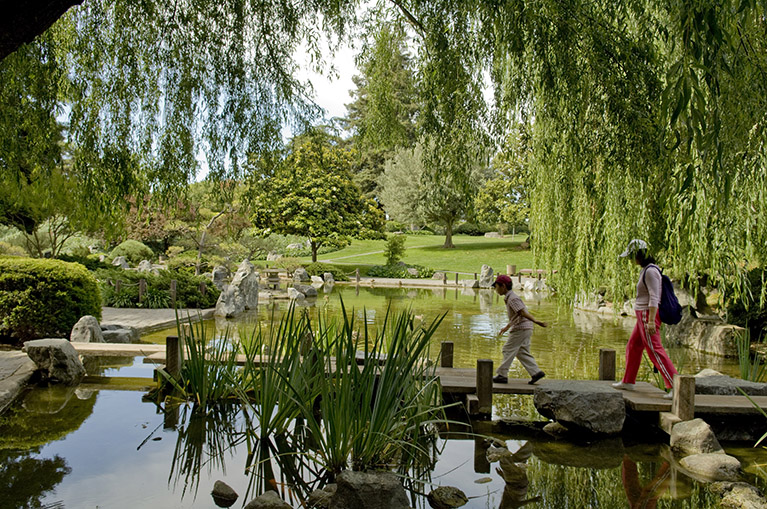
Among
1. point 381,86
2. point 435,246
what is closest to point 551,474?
point 381,86

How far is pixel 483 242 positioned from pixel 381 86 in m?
36.4

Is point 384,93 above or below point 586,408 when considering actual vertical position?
above

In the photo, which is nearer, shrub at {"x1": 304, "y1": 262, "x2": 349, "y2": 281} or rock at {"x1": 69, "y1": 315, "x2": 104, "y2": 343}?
rock at {"x1": 69, "y1": 315, "x2": 104, "y2": 343}

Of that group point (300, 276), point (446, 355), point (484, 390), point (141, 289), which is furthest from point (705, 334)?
point (300, 276)

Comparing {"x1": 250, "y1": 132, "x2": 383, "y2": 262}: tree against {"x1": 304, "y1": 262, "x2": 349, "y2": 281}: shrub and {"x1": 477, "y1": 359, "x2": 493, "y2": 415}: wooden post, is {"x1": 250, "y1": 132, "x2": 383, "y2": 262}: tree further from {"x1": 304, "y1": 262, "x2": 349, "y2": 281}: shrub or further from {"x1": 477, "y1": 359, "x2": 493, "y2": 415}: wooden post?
{"x1": 477, "y1": 359, "x2": 493, "y2": 415}: wooden post

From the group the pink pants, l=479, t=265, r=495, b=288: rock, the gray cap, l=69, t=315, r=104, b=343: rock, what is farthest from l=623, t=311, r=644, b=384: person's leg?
Answer: l=479, t=265, r=495, b=288: rock

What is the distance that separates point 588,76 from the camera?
436 cm

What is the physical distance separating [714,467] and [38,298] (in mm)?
8943

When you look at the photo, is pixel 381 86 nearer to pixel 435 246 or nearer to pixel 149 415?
pixel 149 415

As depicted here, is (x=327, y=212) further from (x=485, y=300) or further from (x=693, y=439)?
(x=693, y=439)

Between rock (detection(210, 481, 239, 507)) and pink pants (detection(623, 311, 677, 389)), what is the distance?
12.4 feet

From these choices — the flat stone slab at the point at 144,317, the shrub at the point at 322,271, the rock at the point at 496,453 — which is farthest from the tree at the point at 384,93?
the shrub at the point at 322,271

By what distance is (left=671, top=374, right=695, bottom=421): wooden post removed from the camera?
546 cm

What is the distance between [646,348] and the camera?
5.75m
